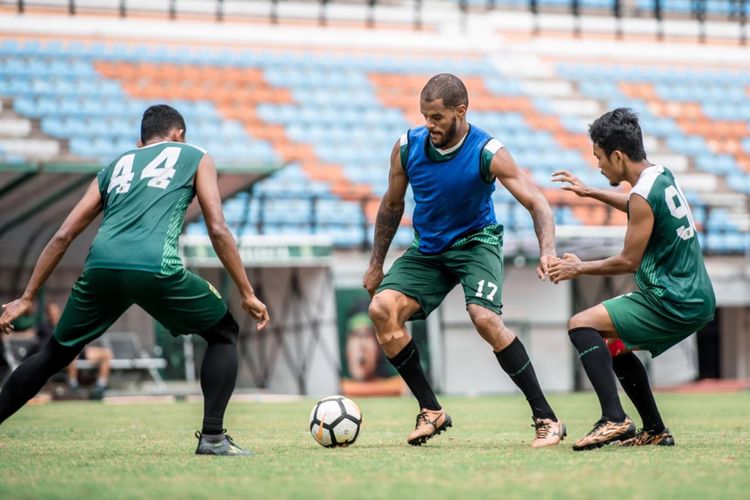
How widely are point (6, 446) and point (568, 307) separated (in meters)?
14.6

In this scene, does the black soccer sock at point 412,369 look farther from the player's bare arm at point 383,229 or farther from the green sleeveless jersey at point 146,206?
the green sleeveless jersey at point 146,206

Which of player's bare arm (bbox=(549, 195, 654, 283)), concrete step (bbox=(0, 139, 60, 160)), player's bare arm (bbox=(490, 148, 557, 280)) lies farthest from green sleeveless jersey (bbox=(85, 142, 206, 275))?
concrete step (bbox=(0, 139, 60, 160))

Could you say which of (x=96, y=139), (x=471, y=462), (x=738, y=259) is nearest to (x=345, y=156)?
(x=96, y=139)

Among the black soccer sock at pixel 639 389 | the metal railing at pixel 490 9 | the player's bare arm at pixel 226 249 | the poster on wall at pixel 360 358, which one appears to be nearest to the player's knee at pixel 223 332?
the player's bare arm at pixel 226 249

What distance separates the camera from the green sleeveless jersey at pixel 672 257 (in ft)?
21.1

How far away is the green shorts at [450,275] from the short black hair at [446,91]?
91 centimetres

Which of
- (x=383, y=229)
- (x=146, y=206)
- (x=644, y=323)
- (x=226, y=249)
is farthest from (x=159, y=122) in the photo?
(x=644, y=323)

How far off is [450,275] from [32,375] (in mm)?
2626

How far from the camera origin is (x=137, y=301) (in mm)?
6148

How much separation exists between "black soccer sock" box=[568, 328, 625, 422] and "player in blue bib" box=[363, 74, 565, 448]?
418 millimetres

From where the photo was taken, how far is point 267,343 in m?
20.6

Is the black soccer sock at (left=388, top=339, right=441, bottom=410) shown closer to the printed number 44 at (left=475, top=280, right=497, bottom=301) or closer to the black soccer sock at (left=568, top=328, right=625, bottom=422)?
the printed number 44 at (left=475, top=280, right=497, bottom=301)

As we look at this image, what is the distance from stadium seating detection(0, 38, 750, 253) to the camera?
23.2 m

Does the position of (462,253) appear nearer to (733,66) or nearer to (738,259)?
(738,259)
